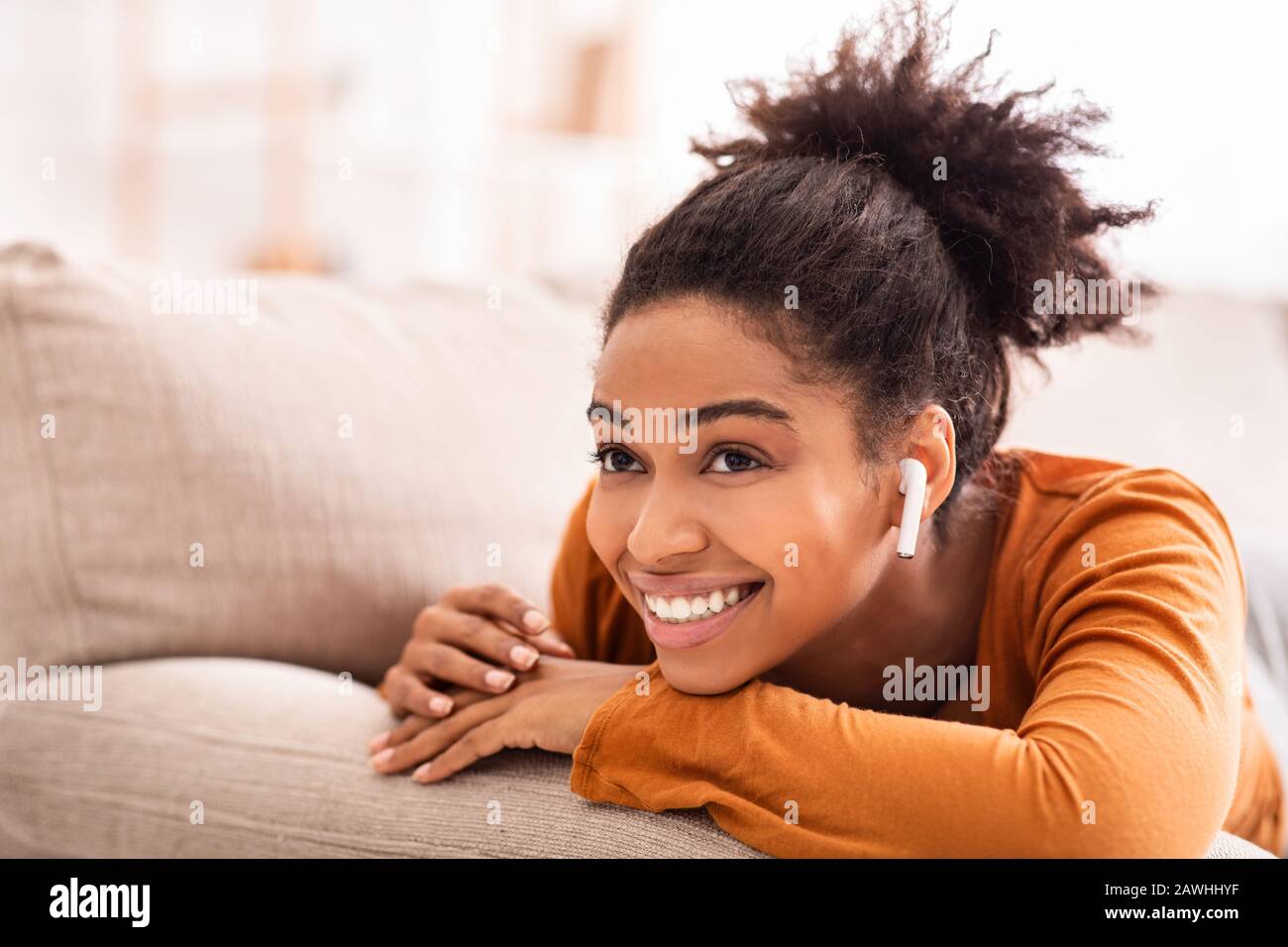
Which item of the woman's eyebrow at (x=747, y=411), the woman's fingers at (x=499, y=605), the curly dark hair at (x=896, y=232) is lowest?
Answer: the woman's fingers at (x=499, y=605)

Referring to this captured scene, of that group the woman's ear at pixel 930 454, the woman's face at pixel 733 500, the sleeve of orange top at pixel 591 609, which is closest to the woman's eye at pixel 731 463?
the woman's face at pixel 733 500

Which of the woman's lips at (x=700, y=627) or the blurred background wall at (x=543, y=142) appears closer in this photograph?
the woman's lips at (x=700, y=627)

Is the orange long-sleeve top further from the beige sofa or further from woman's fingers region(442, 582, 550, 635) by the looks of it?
woman's fingers region(442, 582, 550, 635)

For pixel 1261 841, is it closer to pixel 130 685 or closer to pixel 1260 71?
pixel 130 685

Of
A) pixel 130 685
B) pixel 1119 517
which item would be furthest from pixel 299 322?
pixel 1119 517

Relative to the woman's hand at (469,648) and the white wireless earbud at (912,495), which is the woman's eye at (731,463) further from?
the woman's hand at (469,648)

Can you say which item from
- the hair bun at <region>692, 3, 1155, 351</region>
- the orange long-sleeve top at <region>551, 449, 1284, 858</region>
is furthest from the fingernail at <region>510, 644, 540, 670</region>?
the hair bun at <region>692, 3, 1155, 351</region>

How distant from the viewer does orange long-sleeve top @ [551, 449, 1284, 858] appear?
78 cm

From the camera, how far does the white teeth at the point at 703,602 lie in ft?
3.09

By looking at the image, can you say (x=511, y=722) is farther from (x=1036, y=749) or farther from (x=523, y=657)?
(x=1036, y=749)

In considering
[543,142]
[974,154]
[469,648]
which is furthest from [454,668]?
[543,142]

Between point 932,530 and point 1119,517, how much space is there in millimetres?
157

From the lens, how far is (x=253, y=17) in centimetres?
323

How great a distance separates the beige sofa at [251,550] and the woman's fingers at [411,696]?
0.08 feet
